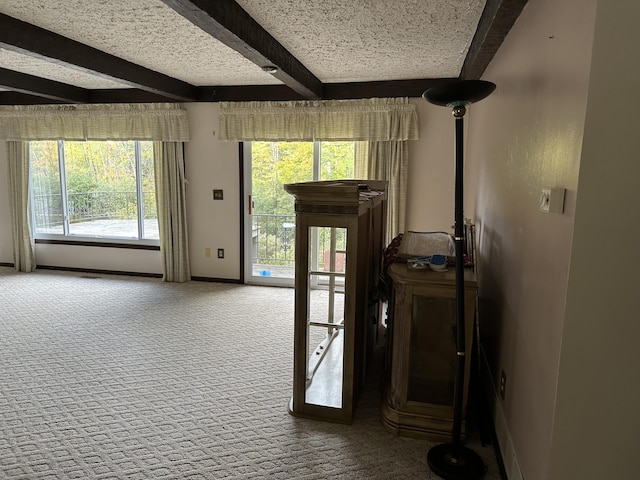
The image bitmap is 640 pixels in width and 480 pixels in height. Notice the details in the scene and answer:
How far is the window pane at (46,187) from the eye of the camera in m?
5.63

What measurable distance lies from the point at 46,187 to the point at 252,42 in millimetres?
4485

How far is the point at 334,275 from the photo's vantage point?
97.3 inches

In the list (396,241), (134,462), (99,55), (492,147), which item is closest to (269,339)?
A: (396,241)

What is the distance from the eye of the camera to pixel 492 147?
2.87 m

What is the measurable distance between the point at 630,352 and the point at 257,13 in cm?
234

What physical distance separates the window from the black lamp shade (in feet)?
14.0

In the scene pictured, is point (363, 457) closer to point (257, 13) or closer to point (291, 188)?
point (291, 188)

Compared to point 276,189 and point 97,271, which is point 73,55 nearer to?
point 276,189

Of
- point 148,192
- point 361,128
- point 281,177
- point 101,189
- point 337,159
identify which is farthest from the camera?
point 101,189

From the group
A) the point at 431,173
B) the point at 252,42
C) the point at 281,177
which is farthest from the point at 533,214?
the point at 281,177

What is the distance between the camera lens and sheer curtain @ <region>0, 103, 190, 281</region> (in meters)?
4.99

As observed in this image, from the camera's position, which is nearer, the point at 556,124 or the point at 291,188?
the point at 556,124

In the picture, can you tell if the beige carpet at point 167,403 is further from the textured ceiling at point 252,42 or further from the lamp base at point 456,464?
the textured ceiling at point 252,42

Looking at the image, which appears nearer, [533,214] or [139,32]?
[533,214]
